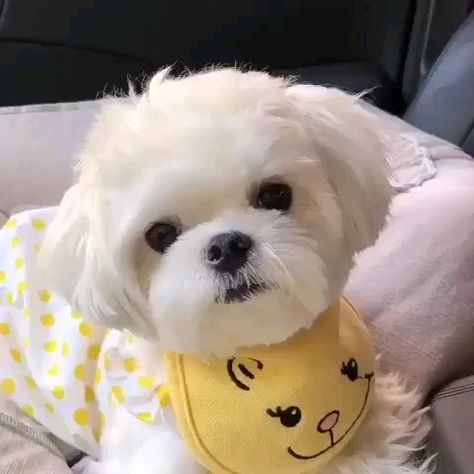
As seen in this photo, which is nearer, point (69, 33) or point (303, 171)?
point (303, 171)

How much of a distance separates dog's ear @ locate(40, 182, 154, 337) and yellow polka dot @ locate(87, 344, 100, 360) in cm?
23

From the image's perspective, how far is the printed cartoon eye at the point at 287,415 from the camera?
37.0 inches

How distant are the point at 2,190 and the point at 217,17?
833mm

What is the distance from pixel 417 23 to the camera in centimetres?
202

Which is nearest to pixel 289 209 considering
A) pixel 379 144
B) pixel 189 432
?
pixel 379 144

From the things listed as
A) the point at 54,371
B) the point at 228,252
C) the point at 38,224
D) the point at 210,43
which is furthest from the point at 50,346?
the point at 210,43

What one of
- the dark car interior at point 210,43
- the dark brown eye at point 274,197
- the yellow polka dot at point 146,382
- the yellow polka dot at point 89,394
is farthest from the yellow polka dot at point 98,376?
the dark car interior at point 210,43

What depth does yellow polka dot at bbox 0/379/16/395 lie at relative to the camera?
3.90 ft

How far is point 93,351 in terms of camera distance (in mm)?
1146

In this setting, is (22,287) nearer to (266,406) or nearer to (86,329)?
(86,329)

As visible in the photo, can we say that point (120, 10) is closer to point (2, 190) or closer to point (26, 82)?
point (26, 82)

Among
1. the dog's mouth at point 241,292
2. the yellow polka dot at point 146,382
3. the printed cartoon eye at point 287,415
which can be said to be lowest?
the yellow polka dot at point 146,382

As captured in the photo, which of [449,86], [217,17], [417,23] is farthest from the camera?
[217,17]

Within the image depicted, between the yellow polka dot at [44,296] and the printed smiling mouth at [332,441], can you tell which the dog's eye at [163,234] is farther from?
the yellow polka dot at [44,296]
